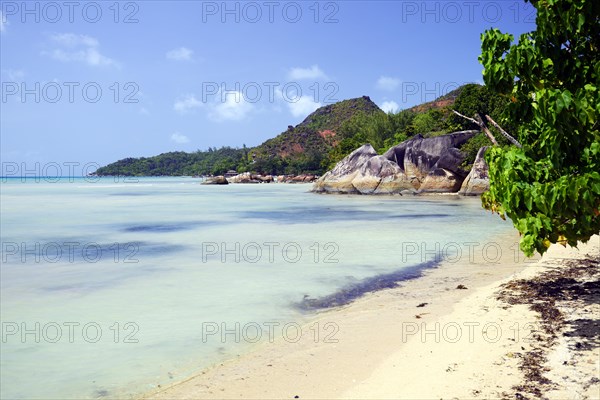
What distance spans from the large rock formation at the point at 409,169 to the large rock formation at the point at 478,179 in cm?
256

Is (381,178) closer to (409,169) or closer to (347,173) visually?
(409,169)

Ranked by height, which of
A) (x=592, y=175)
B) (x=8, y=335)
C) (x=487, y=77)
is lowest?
(x=8, y=335)

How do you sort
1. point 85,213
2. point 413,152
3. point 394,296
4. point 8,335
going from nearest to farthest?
point 8,335, point 394,296, point 85,213, point 413,152

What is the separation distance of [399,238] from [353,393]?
33.9ft

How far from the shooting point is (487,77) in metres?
4.11

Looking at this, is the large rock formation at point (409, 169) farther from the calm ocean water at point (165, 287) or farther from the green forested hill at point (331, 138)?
the calm ocean water at point (165, 287)

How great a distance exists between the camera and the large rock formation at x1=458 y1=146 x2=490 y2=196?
32.0 metres

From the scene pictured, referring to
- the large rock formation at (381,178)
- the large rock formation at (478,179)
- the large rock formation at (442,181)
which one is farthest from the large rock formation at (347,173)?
the large rock formation at (478,179)

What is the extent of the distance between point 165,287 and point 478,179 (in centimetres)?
2951

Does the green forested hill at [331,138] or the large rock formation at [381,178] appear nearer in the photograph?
the large rock formation at [381,178]

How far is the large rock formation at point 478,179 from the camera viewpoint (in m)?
32.0

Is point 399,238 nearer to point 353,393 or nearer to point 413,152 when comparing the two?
point 353,393

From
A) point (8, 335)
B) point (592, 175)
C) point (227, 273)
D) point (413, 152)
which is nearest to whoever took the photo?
point (592, 175)

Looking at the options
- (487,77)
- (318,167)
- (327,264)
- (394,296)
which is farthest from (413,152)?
(318,167)
